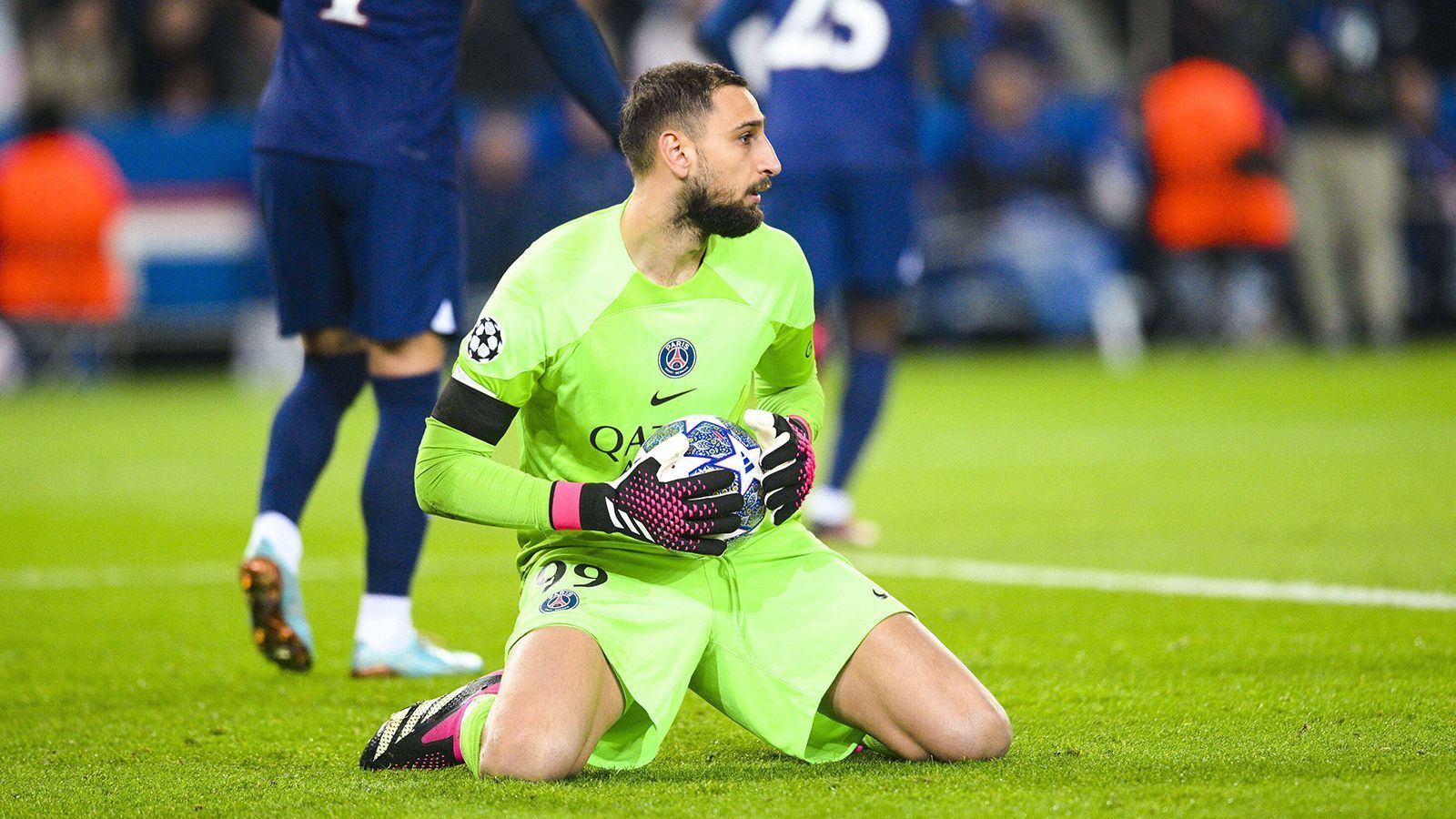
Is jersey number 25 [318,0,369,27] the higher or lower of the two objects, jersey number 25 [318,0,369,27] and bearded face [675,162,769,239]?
the higher

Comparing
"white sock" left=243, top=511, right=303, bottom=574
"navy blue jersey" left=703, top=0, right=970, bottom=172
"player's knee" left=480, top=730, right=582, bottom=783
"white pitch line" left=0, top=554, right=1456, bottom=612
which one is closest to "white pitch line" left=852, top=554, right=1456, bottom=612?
"white pitch line" left=0, top=554, right=1456, bottom=612

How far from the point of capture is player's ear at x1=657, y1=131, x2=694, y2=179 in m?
3.77

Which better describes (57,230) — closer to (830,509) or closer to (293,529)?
(830,509)

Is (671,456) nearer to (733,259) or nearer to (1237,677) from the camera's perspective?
(733,259)

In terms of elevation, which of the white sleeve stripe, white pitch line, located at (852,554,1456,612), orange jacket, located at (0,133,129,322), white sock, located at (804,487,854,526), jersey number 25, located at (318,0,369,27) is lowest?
orange jacket, located at (0,133,129,322)

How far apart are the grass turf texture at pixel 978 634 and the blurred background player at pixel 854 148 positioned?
0.77 meters

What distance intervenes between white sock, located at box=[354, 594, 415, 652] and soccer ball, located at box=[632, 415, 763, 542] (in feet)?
4.56

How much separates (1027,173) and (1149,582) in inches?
425

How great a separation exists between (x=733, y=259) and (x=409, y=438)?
1.26 metres

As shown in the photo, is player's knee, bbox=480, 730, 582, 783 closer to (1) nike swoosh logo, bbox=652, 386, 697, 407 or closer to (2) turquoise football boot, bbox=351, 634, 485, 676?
(1) nike swoosh logo, bbox=652, 386, 697, 407

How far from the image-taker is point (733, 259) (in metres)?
3.91

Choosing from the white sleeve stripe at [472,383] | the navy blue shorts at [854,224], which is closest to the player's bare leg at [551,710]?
the white sleeve stripe at [472,383]

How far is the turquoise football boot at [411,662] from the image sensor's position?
4.67m

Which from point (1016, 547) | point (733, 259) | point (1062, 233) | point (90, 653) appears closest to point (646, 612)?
point (733, 259)
